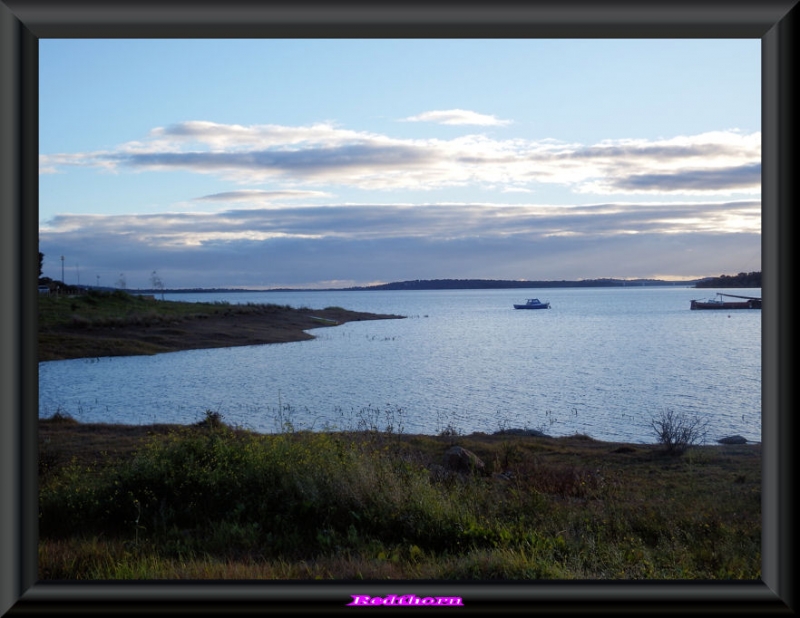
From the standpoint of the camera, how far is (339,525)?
695 cm

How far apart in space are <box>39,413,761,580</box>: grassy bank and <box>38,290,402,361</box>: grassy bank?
121 feet

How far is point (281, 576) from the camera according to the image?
5.38 meters

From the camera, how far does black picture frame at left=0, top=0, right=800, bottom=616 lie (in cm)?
363

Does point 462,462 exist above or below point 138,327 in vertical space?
below

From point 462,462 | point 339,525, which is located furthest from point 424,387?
point 339,525

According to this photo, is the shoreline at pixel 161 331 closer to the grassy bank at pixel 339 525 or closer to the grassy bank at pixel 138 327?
the grassy bank at pixel 138 327

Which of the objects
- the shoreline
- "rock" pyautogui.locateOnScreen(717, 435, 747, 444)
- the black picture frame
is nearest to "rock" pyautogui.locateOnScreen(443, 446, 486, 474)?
the black picture frame

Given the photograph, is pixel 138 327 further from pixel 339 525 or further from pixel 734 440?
pixel 339 525

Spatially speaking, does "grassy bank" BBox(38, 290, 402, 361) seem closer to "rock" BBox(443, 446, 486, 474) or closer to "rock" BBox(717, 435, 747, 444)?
"rock" BBox(443, 446, 486, 474)

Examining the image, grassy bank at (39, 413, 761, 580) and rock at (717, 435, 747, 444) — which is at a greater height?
grassy bank at (39, 413, 761, 580)
